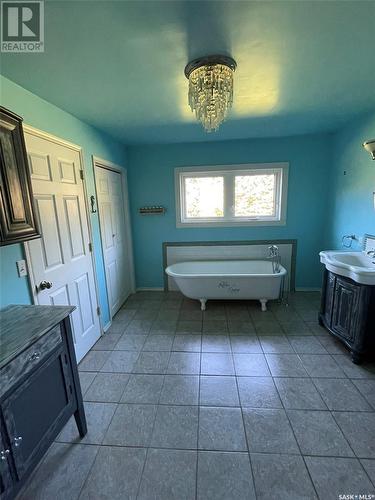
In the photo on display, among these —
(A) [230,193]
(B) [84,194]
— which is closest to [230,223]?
(A) [230,193]

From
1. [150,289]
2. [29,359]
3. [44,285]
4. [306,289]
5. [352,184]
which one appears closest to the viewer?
[29,359]

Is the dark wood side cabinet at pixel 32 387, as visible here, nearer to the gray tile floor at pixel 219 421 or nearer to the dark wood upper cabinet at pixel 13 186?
the gray tile floor at pixel 219 421

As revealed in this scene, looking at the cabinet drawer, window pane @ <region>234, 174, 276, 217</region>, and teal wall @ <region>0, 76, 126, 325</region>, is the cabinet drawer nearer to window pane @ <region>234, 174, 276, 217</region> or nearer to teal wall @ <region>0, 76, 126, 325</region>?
teal wall @ <region>0, 76, 126, 325</region>

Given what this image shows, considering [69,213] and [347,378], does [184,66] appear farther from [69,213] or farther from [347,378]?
[347,378]

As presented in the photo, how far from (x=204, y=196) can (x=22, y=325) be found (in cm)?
296

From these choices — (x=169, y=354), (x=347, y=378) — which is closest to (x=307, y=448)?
(x=347, y=378)

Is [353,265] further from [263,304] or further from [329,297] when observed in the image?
[263,304]

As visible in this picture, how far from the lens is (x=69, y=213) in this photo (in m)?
2.12

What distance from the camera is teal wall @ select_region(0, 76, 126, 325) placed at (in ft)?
4.79

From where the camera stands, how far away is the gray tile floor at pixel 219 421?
1.22 metres

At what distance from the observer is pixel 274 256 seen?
3455 mm

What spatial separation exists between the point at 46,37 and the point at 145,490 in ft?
7.94

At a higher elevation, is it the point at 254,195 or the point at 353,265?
the point at 254,195

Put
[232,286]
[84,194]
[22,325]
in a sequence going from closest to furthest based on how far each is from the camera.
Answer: [22,325] → [84,194] → [232,286]
